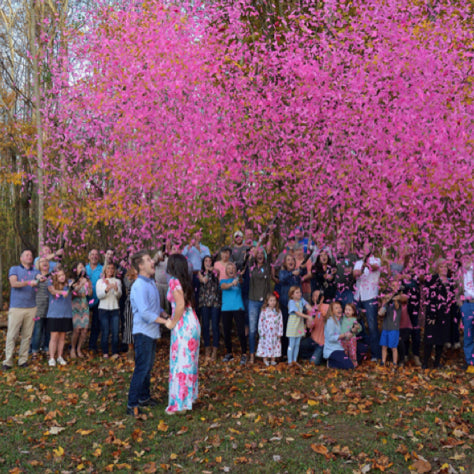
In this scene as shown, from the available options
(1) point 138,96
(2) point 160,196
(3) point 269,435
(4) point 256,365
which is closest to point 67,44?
(1) point 138,96

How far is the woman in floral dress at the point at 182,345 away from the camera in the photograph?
670 centimetres

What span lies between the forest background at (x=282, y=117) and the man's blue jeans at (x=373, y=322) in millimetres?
1155

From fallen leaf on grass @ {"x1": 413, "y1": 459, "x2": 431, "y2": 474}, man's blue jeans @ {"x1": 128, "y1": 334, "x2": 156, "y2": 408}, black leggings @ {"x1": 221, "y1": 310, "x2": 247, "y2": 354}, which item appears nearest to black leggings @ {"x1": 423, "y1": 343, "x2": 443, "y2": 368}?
black leggings @ {"x1": 221, "y1": 310, "x2": 247, "y2": 354}

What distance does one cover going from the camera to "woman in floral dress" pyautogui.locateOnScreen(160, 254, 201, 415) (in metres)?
6.70

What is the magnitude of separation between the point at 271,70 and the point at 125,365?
6587 millimetres

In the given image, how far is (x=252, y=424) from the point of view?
6.43m

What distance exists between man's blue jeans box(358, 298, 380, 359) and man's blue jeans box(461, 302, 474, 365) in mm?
1502

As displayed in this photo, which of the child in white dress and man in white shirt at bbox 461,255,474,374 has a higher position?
man in white shirt at bbox 461,255,474,374

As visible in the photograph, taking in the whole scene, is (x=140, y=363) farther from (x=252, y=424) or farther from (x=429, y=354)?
(x=429, y=354)

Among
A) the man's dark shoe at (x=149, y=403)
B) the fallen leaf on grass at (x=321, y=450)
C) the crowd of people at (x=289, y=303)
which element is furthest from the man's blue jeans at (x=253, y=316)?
the fallen leaf on grass at (x=321, y=450)

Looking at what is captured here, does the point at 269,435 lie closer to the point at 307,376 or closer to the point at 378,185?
the point at 307,376

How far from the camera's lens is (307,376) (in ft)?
29.1

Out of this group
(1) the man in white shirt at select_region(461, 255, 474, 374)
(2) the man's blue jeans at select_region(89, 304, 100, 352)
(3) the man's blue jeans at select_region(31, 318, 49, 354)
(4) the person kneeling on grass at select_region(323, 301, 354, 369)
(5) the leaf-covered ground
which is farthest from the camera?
(2) the man's blue jeans at select_region(89, 304, 100, 352)

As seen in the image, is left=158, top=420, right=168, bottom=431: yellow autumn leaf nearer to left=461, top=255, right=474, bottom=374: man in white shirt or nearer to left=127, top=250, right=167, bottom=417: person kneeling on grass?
left=127, top=250, right=167, bottom=417: person kneeling on grass
